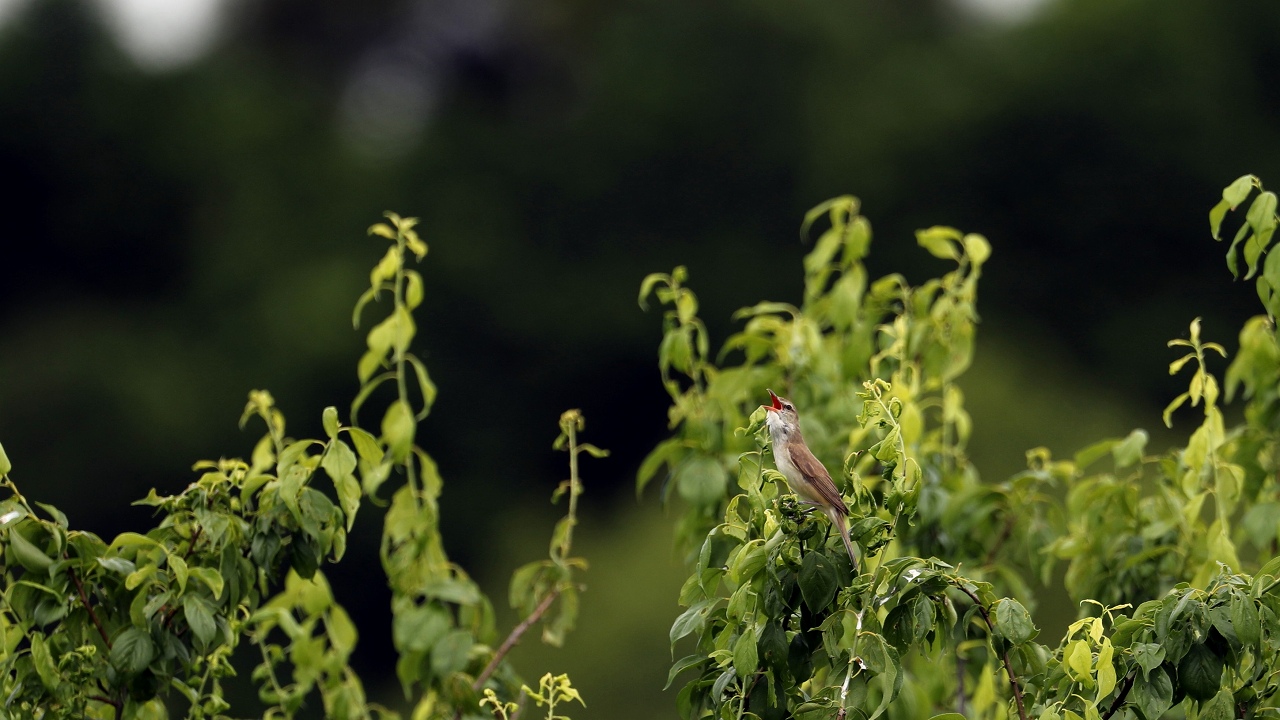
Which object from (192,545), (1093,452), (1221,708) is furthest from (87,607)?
(1093,452)

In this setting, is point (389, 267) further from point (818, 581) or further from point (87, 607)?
point (818, 581)

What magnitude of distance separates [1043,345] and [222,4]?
14.3 meters

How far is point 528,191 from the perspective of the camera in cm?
2119

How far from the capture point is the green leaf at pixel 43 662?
2.67 metres

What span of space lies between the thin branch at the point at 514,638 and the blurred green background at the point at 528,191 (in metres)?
10.5

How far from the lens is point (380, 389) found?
15.9 meters

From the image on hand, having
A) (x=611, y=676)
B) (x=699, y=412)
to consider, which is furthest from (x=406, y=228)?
(x=611, y=676)

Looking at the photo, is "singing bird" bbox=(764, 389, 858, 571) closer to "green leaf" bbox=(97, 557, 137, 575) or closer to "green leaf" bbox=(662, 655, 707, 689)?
"green leaf" bbox=(662, 655, 707, 689)

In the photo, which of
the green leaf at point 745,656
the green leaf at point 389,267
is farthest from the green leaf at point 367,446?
the green leaf at point 745,656

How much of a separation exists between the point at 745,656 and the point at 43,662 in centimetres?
131

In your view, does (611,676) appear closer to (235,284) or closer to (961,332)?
(961,332)

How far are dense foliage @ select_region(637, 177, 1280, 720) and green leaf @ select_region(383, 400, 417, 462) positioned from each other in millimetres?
652

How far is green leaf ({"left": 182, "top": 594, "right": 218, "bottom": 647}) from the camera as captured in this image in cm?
273

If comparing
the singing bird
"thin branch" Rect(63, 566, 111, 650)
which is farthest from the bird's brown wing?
"thin branch" Rect(63, 566, 111, 650)
